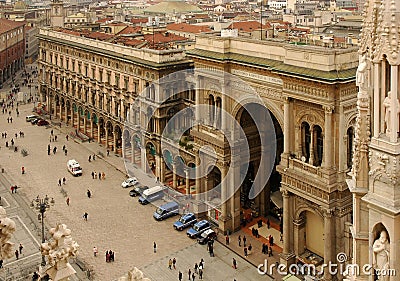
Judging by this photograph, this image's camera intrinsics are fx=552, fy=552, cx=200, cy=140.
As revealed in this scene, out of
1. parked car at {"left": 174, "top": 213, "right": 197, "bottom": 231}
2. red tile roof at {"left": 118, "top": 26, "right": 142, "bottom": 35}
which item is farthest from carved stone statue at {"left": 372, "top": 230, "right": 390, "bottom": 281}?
red tile roof at {"left": 118, "top": 26, "right": 142, "bottom": 35}

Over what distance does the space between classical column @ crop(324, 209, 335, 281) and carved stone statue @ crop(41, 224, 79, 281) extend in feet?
98.8

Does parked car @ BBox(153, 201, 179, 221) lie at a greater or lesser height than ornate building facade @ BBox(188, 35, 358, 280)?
lesser

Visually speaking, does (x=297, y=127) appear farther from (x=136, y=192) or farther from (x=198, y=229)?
(x=136, y=192)

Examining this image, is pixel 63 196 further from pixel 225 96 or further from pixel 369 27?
pixel 369 27

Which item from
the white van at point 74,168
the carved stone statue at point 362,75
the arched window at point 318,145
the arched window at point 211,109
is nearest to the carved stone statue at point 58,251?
the carved stone statue at point 362,75

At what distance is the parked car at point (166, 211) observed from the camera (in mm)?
53975

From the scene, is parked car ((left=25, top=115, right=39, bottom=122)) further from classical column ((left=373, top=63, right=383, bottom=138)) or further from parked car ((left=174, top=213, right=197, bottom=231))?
classical column ((left=373, top=63, right=383, bottom=138))

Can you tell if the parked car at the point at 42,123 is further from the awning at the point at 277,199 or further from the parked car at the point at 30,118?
the awning at the point at 277,199

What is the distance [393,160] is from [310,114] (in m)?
29.2

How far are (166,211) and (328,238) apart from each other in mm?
19624

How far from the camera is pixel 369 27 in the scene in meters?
12.1

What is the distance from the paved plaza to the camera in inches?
1770

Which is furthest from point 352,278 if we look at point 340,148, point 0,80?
point 0,80

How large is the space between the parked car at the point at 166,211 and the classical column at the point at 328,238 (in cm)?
1901
